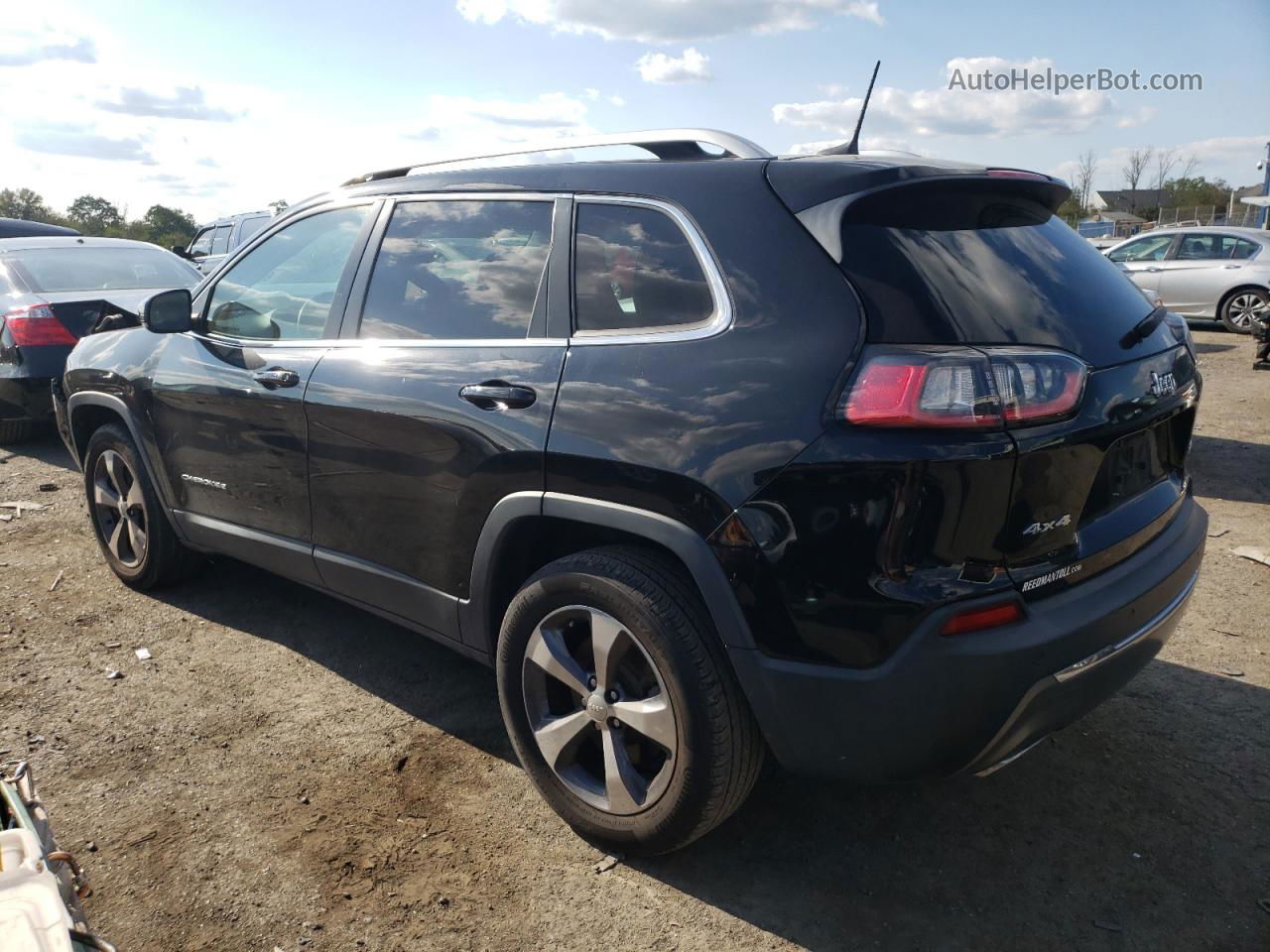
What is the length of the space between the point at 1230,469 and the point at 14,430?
9296 mm

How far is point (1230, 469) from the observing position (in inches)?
260

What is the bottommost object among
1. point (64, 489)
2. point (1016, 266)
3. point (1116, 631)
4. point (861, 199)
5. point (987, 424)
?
point (64, 489)

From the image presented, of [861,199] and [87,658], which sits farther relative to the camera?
[87,658]

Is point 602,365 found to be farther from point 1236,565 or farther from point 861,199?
point 1236,565

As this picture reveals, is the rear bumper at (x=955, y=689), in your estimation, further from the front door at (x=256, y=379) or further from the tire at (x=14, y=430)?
the tire at (x=14, y=430)

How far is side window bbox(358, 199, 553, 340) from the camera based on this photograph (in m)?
2.88

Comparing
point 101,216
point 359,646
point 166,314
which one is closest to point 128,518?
point 166,314

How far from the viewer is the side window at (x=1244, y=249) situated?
1392cm

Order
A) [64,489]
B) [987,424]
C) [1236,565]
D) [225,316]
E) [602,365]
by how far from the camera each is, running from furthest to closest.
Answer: [64,489] < [1236,565] < [225,316] < [602,365] < [987,424]

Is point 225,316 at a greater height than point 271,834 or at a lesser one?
greater

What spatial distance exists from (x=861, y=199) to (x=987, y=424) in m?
0.64

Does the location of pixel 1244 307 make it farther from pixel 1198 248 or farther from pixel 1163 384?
pixel 1163 384

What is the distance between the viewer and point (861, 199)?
2.29m

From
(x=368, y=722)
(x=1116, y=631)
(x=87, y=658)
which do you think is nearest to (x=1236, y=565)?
(x=1116, y=631)
